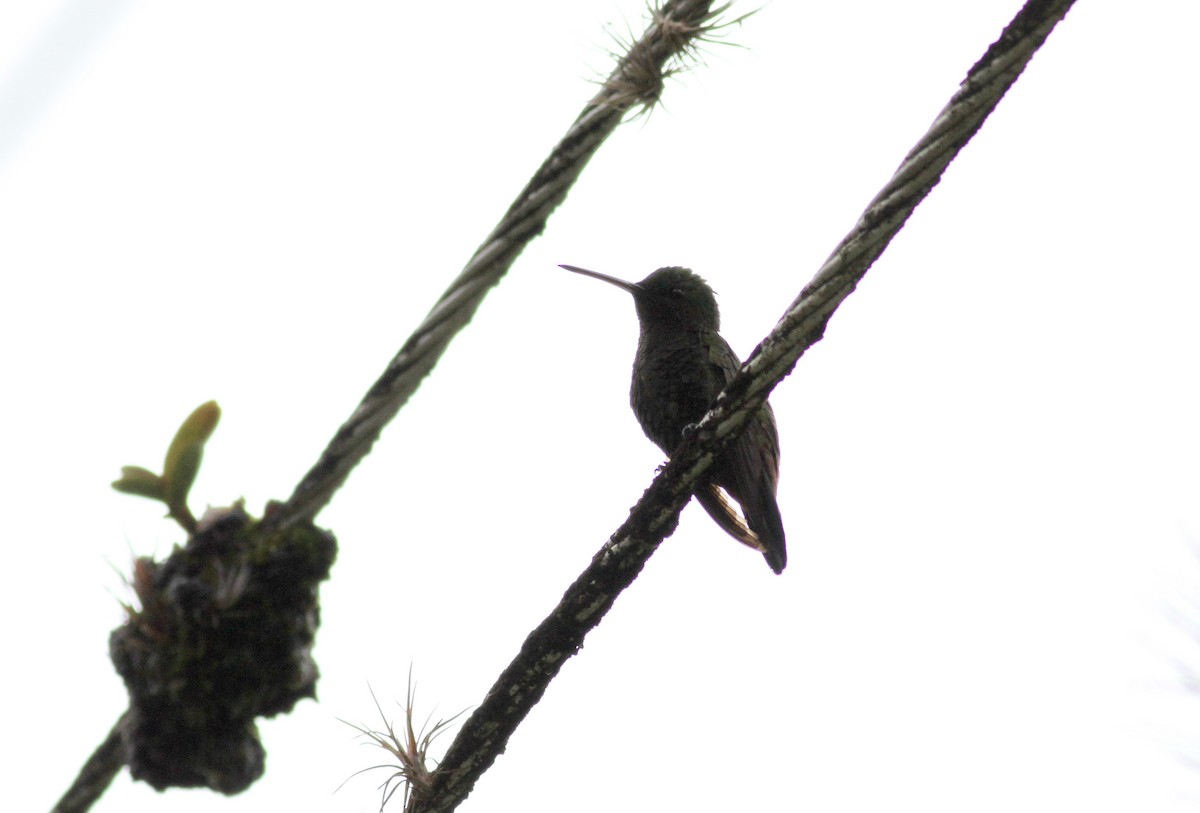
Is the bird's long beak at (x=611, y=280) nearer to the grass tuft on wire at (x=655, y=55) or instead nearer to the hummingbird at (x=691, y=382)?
the hummingbird at (x=691, y=382)

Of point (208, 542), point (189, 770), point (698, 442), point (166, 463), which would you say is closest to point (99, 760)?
point (189, 770)

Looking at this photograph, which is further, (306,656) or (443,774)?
(443,774)

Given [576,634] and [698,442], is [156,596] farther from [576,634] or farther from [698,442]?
[698,442]

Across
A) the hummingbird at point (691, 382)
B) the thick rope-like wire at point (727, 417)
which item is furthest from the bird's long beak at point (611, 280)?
the thick rope-like wire at point (727, 417)

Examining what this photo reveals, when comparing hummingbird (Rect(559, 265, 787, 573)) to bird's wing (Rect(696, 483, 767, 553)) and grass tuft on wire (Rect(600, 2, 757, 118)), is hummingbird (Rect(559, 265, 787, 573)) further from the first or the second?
grass tuft on wire (Rect(600, 2, 757, 118))

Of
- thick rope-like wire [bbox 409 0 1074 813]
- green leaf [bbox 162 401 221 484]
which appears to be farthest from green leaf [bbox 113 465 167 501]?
thick rope-like wire [bbox 409 0 1074 813]

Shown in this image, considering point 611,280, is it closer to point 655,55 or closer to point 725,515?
point 725,515
